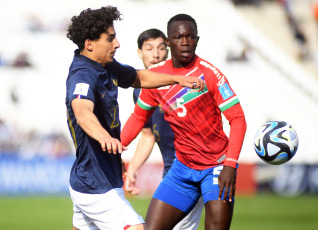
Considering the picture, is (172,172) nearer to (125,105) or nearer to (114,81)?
(114,81)

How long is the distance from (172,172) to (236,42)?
1973 cm

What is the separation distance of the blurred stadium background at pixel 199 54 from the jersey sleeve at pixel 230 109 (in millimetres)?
14557

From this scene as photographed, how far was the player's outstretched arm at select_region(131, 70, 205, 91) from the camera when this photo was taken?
598cm

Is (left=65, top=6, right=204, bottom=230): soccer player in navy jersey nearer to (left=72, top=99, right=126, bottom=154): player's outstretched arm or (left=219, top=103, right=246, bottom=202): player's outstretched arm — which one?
(left=72, top=99, right=126, bottom=154): player's outstretched arm

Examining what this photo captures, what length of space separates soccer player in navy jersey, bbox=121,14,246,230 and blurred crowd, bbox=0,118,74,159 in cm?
1465

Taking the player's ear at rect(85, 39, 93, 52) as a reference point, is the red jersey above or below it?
below

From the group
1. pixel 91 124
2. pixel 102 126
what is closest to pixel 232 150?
pixel 102 126

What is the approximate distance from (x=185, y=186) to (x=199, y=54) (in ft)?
63.1

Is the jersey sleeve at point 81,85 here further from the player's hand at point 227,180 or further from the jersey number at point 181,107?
the player's hand at point 227,180

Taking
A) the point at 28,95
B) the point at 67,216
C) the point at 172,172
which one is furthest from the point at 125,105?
the point at 172,172

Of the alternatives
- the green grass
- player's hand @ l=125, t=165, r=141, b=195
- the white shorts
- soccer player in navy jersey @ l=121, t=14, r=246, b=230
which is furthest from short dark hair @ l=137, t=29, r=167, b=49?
the green grass

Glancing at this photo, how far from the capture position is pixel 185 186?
22.2ft

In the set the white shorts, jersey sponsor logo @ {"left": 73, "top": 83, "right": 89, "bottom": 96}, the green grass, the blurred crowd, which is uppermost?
jersey sponsor logo @ {"left": 73, "top": 83, "right": 89, "bottom": 96}

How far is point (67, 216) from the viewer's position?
15.8 meters
